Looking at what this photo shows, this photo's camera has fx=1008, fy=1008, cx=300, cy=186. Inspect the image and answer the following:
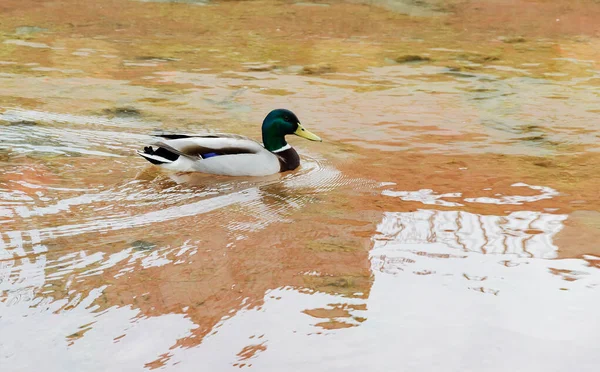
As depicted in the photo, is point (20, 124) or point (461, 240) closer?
point (461, 240)

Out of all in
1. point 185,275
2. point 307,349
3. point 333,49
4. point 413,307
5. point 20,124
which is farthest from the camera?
point 333,49

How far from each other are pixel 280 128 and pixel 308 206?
1532 mm

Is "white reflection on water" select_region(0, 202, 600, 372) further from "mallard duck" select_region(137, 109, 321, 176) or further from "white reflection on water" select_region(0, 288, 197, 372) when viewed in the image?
"mallard duck" select_region(137, 109, 321, 176)

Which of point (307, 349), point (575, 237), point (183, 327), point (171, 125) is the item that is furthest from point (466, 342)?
point (171, 125)

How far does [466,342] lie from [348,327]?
50 cm

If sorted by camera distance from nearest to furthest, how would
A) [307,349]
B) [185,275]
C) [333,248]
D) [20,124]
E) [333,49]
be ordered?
[307,349] < [185,275] < [333,248] < [20,124] < [333,49]

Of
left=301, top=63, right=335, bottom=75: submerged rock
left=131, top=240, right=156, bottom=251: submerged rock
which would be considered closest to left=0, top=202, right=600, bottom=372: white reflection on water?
left=131, top=240, right=156, bottom=251: submerged rock

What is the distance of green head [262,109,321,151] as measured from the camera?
305 inches

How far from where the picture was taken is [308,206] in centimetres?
635

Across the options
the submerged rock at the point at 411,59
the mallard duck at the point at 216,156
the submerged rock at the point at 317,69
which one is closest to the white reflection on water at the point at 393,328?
the mallard duck at the point at 216,156

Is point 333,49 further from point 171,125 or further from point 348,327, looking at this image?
point 348,327

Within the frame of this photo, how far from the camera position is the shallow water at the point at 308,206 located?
426cm

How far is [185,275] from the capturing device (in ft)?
16.1

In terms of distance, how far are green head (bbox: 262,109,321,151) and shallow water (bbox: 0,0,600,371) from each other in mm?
294
